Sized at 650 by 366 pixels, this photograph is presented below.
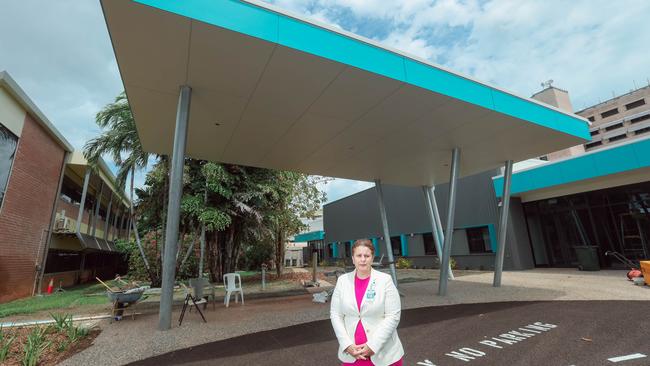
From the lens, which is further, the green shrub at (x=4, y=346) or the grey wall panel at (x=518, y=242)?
the grey wall panel at (x=518, y=242)

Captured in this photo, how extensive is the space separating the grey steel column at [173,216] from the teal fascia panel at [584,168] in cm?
1538

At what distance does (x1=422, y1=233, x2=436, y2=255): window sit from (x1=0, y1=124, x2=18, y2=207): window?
2062 cm

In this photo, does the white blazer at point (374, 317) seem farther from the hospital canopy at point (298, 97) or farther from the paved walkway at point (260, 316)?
the hospital canopy at point (298, 97)

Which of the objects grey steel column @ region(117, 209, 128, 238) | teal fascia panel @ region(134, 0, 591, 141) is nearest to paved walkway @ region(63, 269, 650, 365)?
teal fascia panel @ region(134, 0, 591, 141)

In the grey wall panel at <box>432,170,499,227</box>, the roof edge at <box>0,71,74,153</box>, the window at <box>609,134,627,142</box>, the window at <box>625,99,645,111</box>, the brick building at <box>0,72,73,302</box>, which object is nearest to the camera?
the roof edge at <box>0,71,74,153</box>

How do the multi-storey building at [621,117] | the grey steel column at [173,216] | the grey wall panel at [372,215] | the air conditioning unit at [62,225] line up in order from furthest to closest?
the multi-storey building at [621,117], the grey wall panel at [372,215], the air conditioning unit at [62,225], the grey steel column at [173,216]

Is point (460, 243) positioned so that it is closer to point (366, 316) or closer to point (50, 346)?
point (366, 316)

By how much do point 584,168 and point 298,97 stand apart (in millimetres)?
13602

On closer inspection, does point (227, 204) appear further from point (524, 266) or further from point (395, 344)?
point (524, 266)

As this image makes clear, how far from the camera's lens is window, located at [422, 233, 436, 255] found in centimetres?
2048

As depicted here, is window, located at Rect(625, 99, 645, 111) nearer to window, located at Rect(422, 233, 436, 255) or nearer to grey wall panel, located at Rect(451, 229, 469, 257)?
window, located at Rect(422, 233, 436, 255)

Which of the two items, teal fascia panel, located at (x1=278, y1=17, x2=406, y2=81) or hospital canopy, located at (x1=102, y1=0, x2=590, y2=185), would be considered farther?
teal fascia panel, located at (x1=278, y1=17, x2=406, y2=81)

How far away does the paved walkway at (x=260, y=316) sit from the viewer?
16.1 ft

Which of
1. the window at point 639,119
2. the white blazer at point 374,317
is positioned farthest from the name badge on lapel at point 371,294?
the window at point 639,119
